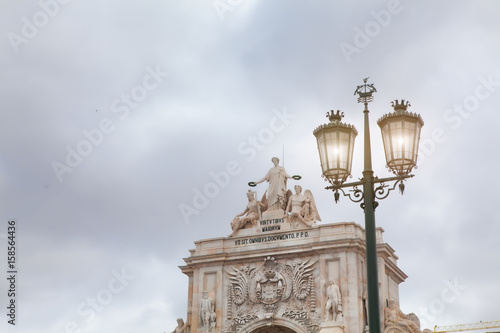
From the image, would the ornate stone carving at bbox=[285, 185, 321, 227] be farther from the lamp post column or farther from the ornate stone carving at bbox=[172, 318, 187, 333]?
the lamp post column

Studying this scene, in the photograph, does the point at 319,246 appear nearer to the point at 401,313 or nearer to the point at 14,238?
the point at 401,313

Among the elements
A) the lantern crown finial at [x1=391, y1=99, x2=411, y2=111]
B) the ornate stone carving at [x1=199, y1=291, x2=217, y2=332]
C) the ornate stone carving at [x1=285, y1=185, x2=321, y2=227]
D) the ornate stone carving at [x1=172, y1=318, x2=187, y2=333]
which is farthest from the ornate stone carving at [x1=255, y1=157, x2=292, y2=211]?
the lantern crown finial at [x1=391, y1=99, x2=411, y2=111]

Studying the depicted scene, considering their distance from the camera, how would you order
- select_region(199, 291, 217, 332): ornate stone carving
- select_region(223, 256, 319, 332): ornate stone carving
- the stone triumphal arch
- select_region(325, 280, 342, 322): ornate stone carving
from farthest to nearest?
select_region(199, 291, 217, 332): ornate stone carving → select_region(223, 256, 319, 332): ornate stone carving → the stone triumphal arch → select_region(325, 280, 342, 322): ornate stone carving

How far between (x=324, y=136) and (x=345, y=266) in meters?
24.5

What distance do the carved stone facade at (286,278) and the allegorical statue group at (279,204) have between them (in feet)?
1.29

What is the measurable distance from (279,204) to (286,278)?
379cm

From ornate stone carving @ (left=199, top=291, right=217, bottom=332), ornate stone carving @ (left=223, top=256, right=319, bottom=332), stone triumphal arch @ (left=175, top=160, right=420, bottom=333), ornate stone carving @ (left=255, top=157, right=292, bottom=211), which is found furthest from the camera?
ornate stone carving @ (left=255, top=157, right=292, bottom=211)

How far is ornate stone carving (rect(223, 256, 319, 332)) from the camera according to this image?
→ 124 ft

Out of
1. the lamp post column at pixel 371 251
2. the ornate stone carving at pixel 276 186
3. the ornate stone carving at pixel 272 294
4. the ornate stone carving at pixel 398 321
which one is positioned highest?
the ornate stone carving at pixel 276 186

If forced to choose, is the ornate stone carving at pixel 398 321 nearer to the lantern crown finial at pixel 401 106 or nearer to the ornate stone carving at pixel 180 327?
the ornate stone carving at pixel 180 327

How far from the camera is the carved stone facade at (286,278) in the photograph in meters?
37.3

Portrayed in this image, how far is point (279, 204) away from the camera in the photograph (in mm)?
40625

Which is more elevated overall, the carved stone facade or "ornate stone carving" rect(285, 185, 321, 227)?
"ornate stone carving" rect(285, 185, 321, 227)

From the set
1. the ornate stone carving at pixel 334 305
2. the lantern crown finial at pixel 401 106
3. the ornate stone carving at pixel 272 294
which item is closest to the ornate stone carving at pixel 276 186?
the ornate stone carving at pixel 272 294
